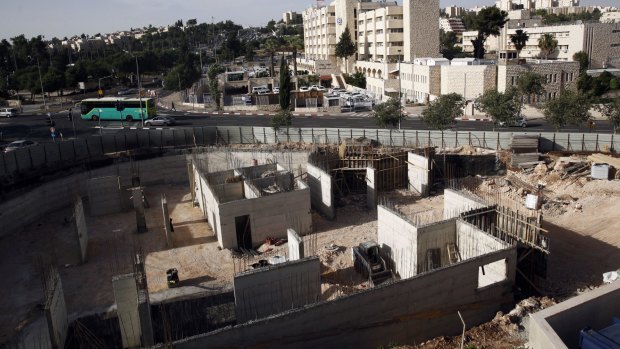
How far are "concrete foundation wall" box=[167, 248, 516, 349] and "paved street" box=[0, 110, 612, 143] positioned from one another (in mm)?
25914

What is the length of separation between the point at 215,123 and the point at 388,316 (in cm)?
3542

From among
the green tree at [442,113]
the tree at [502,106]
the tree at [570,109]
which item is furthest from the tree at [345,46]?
the tree at [570,109]

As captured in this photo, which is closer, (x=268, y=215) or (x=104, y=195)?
(x=268, y=215)

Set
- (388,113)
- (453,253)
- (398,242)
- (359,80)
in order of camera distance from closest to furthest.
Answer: (453,253) → (398,242) → (388,113) → (359,80)

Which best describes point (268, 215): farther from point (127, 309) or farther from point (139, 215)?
point (127, 309)

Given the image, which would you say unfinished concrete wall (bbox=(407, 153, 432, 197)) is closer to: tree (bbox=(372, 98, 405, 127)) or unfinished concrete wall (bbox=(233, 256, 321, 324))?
tree (bbox=(372, 98, 405, 127))

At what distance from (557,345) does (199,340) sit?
6.65m

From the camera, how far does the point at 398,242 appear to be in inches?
669

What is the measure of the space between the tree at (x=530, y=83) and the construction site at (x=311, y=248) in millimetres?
17511

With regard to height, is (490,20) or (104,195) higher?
(490,20)

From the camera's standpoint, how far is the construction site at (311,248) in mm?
12828

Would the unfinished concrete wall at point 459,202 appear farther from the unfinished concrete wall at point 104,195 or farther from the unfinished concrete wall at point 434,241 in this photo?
the unfinished concrete wall at point 104,195

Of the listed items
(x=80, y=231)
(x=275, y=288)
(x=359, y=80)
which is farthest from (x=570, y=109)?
(x=359, y=80)

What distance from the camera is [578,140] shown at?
2817cm
